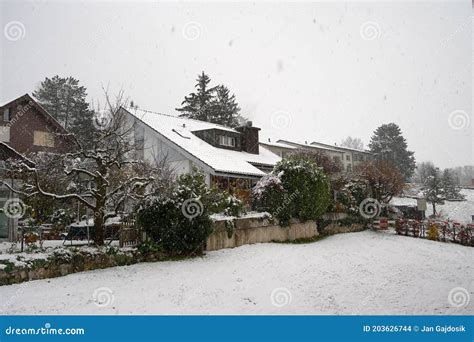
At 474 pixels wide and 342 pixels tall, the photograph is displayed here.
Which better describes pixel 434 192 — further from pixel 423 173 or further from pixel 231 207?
pixel 231 207

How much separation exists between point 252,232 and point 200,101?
1409 inches

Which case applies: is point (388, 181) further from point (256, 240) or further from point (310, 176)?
point (256, 240)

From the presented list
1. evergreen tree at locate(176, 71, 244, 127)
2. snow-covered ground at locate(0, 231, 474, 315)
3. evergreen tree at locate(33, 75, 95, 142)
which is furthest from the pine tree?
snow-covered ground at locate(0, 231, 474, 315)

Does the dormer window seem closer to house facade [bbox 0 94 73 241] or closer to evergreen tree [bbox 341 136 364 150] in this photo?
house facade [bbox 0 94 73 241]

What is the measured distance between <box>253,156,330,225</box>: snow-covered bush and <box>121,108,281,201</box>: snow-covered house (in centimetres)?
221

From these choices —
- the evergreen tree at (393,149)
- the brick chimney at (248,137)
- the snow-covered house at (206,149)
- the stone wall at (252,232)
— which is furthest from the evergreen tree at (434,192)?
the stone wall at (252,232)

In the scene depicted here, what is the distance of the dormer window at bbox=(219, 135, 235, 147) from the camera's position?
92.7ft

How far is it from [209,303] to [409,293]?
4.98 meters

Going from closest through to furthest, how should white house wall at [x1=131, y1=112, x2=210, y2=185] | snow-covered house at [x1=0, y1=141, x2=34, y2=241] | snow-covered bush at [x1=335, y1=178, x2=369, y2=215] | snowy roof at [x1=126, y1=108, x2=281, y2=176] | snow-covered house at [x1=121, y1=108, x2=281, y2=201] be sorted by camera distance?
snow-covered house at [x1=0, y1=141, x2=34, y2=241] → snow-covered bush at [x1=335, y1=178, x2=369, y2=215] → snow-covered house at [x1=121, y1=108, x2=281, y2=201] → snowy roof at [x1=126, y1=108, x2=281, y2=176] → white house wall at [x1=131, y1=112, x2=210, y2=185]

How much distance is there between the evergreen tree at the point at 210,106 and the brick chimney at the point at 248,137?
16.5 meters

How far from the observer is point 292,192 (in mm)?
17656

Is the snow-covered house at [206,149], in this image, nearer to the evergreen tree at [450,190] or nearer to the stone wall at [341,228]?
the stone wall at [341,228]

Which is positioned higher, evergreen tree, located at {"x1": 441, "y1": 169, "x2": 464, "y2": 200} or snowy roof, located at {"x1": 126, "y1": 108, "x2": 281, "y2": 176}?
snowy roof, located at {"x1": 126, "y1": 108, "x2": 281, "y2": 176}

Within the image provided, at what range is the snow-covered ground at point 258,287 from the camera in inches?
298
